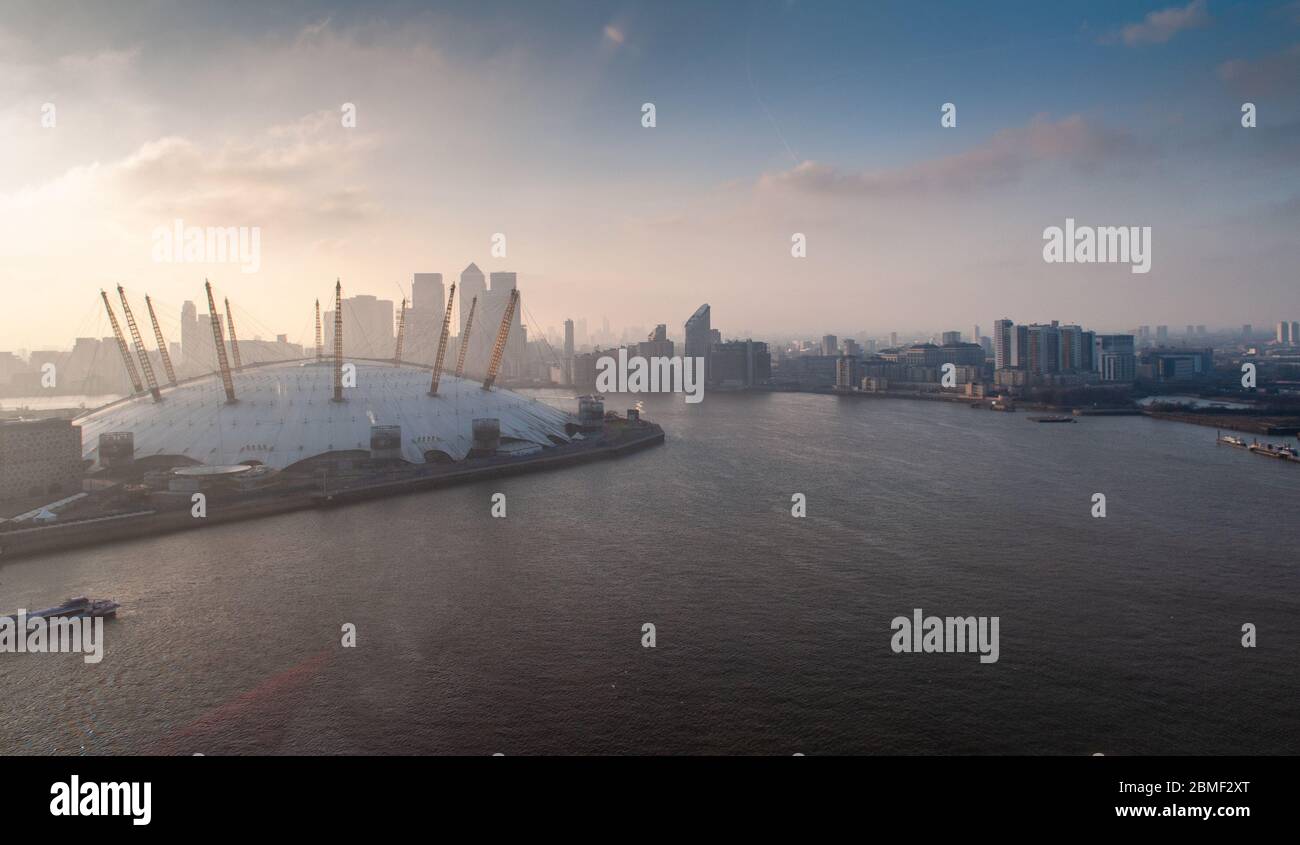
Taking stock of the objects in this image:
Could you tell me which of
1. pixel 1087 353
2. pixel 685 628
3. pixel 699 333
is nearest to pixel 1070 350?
pixel 1087 353

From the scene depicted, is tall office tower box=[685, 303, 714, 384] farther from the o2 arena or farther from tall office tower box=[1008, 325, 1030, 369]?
the o2 arena

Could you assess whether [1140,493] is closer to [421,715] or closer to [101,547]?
[421,715]

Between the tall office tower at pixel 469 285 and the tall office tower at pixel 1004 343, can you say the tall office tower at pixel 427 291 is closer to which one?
the tall office tower at pixel 469 285

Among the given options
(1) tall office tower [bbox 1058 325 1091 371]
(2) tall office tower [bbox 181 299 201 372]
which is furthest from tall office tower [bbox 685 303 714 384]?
(2) tall office tower [bbox 181 299 201 372]

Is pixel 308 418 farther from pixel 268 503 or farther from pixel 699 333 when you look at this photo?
pixel 699 333
